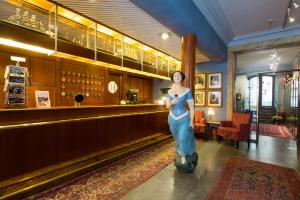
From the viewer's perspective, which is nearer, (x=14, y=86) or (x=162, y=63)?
(x=14, y=86)

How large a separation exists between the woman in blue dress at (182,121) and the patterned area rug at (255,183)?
614 millimetres

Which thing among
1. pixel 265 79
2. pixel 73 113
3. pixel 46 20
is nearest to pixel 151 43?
pixel 46 20

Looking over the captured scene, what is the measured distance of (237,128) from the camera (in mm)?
5090

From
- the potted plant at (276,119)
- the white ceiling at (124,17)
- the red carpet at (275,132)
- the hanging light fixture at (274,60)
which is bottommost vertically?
the red carpet at (275,132)

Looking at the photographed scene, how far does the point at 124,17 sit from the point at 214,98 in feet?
14.0

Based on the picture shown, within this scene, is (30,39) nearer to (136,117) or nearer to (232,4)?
(136,117)

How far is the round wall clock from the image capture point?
22.8 ft

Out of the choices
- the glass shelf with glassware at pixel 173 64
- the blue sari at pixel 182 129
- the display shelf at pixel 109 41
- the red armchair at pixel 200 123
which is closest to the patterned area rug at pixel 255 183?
the blue sari at pixel 182 129

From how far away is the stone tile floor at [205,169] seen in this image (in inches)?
95.4

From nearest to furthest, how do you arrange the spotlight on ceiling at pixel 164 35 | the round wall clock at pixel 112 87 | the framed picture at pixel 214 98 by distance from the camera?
the spotlight on ceiling at pixel 164 35 → the framed picture at pixel 214 98 → the round wall clock at pixel 112 87

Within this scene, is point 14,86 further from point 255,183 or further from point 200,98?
point 200,98

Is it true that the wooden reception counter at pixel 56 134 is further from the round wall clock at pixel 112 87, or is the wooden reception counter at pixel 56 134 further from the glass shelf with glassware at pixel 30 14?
the round wall clock at pixel 112 87

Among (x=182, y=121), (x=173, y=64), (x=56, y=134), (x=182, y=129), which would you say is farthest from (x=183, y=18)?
(x=173, y=64)

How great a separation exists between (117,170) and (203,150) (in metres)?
2.43
